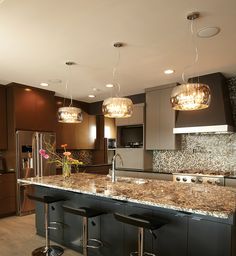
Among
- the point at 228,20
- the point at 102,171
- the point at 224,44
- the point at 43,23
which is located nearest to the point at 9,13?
the point at 43,23

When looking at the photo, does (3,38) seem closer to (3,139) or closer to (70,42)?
(70,42)

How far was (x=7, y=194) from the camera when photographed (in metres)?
4.46

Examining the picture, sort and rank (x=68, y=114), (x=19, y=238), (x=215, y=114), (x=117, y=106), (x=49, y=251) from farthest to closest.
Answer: (x=215, y=114) → (x=19, y=238) → (x=68, y=114) → (x=49, y=251) → (x=117, y=106)

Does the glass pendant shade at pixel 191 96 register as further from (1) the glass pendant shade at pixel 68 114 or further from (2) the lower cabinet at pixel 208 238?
(1) the glass pendant shade at pixel 68 114

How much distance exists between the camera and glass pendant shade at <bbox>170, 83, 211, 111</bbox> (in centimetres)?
219

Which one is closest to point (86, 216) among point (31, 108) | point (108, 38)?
point (108, 38)

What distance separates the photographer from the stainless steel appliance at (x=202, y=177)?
11.8 ft

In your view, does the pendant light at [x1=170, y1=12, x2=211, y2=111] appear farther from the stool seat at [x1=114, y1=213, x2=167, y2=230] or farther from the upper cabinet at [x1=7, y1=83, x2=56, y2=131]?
the upper cabinet at [x1=7, y1=83, x2=56, y2=131]

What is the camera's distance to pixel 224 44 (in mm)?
2678

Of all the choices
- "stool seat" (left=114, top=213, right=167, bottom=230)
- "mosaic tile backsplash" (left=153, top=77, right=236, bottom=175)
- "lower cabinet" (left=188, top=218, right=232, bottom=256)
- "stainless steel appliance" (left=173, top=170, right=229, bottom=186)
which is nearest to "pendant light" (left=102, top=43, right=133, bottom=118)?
"stool seat" (left=114, top=213, right=167, bottom=230)

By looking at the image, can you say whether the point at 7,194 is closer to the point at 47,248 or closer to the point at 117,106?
the point at 47,248

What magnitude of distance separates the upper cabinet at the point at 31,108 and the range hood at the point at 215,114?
2.98m

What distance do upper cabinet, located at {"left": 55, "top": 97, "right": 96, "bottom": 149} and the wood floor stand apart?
201 centimetres

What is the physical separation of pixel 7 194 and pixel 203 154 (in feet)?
12.8
